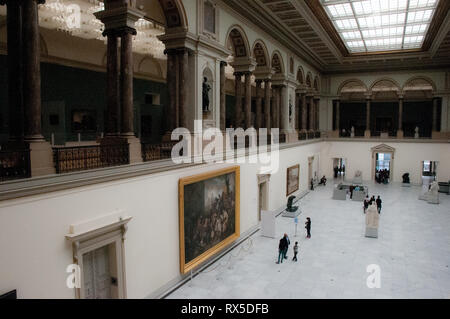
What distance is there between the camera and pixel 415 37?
21.7 metres

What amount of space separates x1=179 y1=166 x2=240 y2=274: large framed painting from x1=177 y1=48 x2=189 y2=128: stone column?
191 centimetres

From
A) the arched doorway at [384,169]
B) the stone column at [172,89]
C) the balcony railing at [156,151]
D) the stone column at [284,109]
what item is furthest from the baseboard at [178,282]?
the arched doorway at [384,169]

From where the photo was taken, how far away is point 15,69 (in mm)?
6227

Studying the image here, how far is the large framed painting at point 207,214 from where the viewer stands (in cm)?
1009

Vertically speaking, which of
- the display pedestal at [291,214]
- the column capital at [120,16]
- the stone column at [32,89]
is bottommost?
the display pedestal at [291,214]

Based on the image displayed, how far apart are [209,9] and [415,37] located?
1578 centimetres

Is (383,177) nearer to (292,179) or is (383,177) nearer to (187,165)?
(292,179)

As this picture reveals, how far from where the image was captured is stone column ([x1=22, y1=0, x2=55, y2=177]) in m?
6.16

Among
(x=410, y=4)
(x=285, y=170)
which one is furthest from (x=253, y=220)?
(x=410, y=4)

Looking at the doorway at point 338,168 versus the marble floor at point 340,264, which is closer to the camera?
the marble floor at point 340,264

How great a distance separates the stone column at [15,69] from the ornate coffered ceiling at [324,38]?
27.0 feet

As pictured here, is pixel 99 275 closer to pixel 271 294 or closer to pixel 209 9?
pixel 271 294

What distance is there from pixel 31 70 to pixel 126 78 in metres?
2.51

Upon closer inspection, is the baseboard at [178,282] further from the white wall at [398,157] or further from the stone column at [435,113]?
the stone column at [435,113]
